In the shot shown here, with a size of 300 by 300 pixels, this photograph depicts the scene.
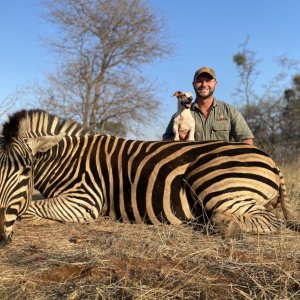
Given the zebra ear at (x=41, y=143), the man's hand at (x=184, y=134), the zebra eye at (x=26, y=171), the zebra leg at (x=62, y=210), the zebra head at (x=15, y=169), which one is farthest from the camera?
the man's hand at (x=184, y=134)

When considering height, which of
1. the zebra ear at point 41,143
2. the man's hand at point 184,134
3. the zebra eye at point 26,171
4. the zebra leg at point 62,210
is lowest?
the zebra leg at point 62,210

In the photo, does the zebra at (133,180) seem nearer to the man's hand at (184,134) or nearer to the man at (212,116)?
the man's hand at (184,134)

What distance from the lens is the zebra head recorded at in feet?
8.96

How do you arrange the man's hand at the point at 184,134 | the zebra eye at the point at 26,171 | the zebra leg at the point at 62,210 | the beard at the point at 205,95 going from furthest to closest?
the beard at the point at 205,95
the man's hand at the point at 184,134
the zebra leg at the point at 62,210
the zebra eye at the point at 26,171

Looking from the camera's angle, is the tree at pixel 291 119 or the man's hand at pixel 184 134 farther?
the tree at pixel 291 119

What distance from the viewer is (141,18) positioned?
651 inches

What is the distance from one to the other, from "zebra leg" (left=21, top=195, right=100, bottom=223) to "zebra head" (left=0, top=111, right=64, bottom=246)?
1.20ft

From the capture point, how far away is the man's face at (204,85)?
4.93 meters

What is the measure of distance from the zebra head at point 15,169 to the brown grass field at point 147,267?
0.18m

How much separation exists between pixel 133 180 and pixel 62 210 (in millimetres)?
621

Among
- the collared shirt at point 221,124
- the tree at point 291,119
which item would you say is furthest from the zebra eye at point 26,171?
the tree at point 291,119

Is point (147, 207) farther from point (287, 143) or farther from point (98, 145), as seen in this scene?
point (287, 143)

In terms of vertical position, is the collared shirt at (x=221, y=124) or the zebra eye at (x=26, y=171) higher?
the collared shirt at (x=221, y=124)

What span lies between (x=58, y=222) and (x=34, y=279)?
4.93ft
